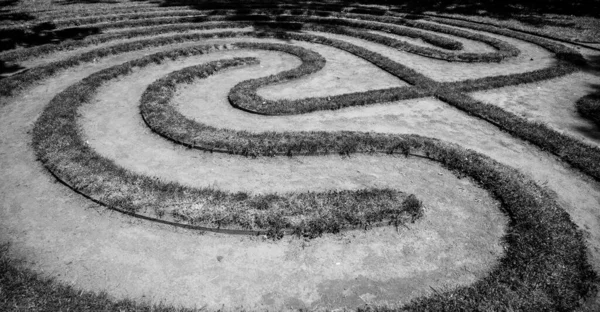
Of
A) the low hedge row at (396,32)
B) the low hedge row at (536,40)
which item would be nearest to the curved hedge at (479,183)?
the low hedge row at (396,32)

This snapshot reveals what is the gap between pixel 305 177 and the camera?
10.5 m

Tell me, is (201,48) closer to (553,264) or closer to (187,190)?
(187,190)

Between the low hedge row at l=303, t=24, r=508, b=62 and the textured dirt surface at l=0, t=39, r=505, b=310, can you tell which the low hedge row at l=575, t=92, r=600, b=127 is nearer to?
the low hedge row at l=303, t=24, r=508, b=62

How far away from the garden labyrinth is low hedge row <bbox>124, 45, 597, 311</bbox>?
41 millimetres

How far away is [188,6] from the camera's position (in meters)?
31.5

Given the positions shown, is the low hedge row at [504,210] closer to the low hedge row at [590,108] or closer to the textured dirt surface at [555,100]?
the textured dirt surface at [555,100]

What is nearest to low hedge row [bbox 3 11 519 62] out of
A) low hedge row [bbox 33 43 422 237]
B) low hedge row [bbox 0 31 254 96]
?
low hedge row [bbox 0 31 254 96]

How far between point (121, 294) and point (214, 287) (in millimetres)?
1630

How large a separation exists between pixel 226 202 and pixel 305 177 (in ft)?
7.71

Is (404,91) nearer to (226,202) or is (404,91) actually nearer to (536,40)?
(226,202)

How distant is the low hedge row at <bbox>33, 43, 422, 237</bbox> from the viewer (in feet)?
28.3

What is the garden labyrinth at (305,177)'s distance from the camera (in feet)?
24.1

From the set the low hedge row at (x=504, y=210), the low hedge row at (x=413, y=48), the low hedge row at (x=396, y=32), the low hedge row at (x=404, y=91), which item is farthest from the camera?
the low hedge row at (x=396, y=32)

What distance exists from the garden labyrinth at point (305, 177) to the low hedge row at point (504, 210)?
0.14 ft
